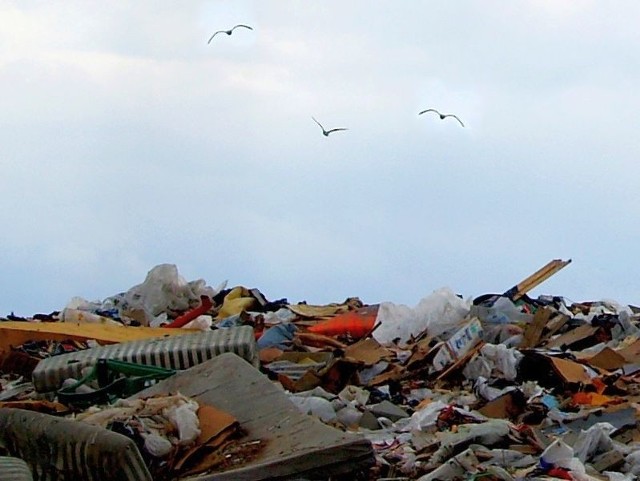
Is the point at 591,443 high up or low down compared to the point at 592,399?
down

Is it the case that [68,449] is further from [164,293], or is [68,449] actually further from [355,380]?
[164,293]

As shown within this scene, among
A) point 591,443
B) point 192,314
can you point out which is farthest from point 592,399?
point 192,314

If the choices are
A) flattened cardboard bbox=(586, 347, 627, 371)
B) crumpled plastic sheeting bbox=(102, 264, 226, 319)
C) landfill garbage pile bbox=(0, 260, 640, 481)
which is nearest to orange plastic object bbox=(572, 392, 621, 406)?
landfill garbage pile bbox=(0, 260, 640, 481)

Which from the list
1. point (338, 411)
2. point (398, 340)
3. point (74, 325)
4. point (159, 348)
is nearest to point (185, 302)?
point (74, 325)

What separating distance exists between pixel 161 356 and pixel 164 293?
13.8 ft

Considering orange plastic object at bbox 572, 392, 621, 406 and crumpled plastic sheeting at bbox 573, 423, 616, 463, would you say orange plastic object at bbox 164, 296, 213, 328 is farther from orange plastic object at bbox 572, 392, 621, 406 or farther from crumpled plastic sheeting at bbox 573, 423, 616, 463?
crumpled plastic sheeting at bbox 573, 423, 616, 463

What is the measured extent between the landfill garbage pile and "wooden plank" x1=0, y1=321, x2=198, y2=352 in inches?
0.7

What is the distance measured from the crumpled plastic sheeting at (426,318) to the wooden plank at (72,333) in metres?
1.56

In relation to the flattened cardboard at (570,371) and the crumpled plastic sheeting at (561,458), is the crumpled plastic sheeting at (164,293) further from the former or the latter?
the crumpled plastic sheeting at (561,458)

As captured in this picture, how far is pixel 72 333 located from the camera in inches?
331

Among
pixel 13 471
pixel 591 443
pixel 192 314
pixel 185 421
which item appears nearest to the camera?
pixel 13 471

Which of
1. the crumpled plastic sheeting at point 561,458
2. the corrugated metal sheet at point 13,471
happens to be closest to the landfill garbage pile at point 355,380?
the crumpled plastic sheeting at point 561,458

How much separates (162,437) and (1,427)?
0.74 m

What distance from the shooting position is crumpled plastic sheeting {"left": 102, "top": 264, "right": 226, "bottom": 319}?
34.0ft
